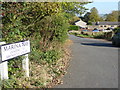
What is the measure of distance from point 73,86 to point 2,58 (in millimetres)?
2168

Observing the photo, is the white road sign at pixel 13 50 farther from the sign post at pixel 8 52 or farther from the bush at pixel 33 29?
the bush at pixel 33 29

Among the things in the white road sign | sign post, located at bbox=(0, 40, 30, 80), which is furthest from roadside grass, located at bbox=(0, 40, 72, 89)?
the white road sign

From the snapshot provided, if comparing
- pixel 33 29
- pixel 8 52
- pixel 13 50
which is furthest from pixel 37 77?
pixel 33 29

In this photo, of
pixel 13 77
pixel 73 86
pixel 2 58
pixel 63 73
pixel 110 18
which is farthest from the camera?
pixel 110 18

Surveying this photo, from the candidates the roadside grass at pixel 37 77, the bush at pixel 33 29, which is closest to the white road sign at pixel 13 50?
the bush at pixel 33 29

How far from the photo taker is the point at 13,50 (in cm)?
449

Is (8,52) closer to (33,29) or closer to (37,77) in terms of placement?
(37,77)

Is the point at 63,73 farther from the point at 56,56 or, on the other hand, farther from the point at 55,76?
the point at 56,56

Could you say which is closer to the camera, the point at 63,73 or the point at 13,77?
the point at 13,77

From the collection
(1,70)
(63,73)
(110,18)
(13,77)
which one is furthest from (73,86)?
(110,18)

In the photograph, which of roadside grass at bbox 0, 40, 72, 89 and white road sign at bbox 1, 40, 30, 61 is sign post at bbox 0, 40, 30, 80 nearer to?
white road sign at bbox 1, 40, 30, 61

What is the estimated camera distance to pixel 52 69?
6.38 m

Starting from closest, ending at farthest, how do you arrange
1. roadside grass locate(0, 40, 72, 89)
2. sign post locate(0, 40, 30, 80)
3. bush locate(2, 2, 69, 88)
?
sign post locate(0, 40, 30, 80), roadside grass locate(0, 40, 72, 89), bush locate(2, 2, 69, 88)

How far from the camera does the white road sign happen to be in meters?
4.18
